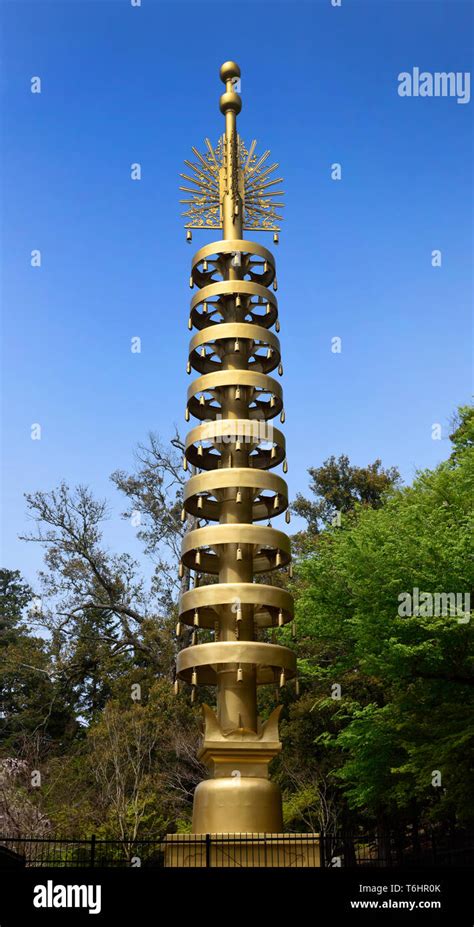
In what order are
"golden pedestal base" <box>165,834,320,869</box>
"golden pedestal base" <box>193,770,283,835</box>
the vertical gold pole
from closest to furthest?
"golden pedestal base" <box>165,834,320,869</box> < "golden pedestal base" <box>193,770,283,835</box> < the vertical gold pole

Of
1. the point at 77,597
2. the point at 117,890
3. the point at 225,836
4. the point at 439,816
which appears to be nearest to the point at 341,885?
the point at 225,836

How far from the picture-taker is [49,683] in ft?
165

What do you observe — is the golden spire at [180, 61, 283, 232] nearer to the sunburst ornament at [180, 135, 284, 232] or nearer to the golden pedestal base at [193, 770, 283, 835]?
the sunburst ornament at [180, 135, 284, 232]

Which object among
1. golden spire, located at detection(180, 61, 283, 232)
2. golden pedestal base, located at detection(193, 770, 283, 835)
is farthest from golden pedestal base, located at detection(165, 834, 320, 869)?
golden spire, located at detection(180, 61, 283, 232)

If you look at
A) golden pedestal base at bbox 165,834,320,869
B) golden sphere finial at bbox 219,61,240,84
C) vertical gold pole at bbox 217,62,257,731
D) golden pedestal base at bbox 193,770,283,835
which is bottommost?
golden pedestal base at bbox 165,834,320,869

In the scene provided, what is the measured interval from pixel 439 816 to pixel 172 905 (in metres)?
19.7

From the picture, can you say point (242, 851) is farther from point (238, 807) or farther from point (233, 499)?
point (233, 499)

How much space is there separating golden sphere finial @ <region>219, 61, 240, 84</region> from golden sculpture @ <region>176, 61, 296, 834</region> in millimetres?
33

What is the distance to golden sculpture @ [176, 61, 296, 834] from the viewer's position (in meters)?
19.7

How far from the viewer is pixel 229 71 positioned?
1097 inches

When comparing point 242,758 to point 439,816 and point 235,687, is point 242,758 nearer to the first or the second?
point 235,687

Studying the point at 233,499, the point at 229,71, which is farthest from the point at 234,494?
the point at 229,71

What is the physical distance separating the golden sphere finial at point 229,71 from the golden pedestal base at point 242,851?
23.1 meters

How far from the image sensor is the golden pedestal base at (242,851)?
18078mm
